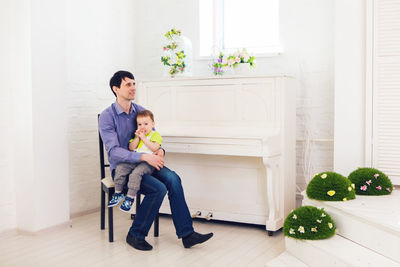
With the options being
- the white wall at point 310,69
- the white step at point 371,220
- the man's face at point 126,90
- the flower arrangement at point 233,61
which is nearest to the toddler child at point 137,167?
the man's face at point 126,90

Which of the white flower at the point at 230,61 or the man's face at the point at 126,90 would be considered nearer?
the man's face at the point at 126,90

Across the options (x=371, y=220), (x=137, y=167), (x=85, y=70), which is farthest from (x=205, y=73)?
(x=371, y=220)

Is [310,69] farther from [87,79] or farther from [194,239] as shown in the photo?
[87,79]

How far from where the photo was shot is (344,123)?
3713mm

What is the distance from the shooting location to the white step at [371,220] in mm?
2602

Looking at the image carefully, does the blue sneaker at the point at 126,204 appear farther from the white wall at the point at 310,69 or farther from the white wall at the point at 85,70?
the white wall at the point at 310,69

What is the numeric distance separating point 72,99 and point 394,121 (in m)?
2.75

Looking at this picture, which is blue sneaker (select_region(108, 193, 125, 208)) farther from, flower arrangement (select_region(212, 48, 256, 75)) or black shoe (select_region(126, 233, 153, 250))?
flower arrangement (select_region(212, 48, 256, 75))

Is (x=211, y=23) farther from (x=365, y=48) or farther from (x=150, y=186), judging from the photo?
(x=150, y=186)

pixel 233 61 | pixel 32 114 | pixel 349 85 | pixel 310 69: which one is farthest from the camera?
pixel 310 69

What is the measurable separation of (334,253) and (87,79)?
112 inches

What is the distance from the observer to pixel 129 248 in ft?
11.0

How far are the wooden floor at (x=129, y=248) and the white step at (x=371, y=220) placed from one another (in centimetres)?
50

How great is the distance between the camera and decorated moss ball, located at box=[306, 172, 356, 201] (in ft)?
10.4
